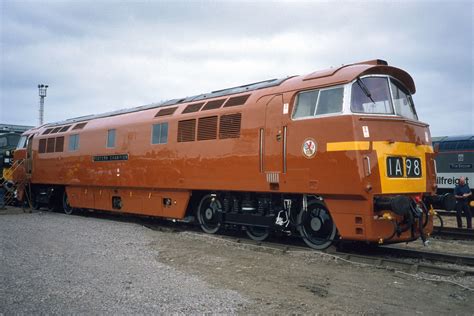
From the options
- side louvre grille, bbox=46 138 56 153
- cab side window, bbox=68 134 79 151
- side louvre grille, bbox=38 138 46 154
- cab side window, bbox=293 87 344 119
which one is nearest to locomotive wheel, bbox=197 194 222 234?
cab side window, bbox=293 87 344 119

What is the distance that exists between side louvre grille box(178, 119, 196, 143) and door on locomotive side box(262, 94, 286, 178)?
2.50 meters

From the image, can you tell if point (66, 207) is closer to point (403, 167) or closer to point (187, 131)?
point (187, 131)

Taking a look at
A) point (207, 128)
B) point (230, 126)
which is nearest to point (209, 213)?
point (207, 128)

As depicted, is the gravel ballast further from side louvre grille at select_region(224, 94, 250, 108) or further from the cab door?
the cab door

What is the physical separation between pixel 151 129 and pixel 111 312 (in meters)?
8.34

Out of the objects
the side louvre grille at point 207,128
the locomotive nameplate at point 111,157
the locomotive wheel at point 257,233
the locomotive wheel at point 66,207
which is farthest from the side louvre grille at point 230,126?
the locomotive wheel at point 66,207

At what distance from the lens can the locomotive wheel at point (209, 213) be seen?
37.0ft

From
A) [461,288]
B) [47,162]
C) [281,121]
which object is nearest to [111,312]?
[461,288]

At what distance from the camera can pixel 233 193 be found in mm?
10789

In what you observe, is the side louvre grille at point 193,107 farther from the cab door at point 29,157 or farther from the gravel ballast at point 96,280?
the cab door at point 29,157

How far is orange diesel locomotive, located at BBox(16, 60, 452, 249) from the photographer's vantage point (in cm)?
815

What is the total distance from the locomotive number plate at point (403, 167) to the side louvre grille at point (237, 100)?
3.69 metres

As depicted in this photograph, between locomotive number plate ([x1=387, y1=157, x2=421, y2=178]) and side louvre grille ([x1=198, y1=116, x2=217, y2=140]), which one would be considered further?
side louvre grille ([x1=198, y1=116, x2=217, y2=140])

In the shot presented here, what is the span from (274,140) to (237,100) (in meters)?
1.71
